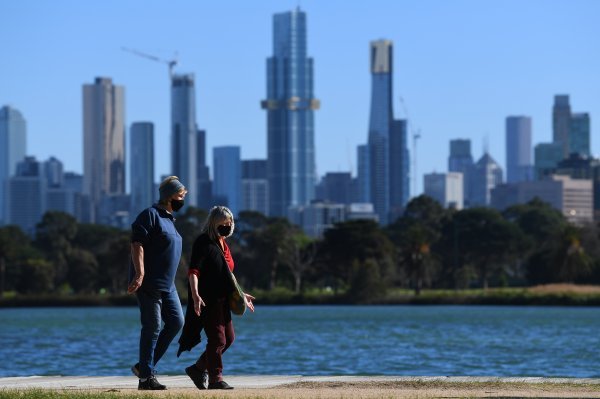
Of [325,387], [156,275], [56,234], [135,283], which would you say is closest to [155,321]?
[156,275]

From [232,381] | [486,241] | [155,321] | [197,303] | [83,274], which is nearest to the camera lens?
[197,303]

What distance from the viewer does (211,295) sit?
17.8 metres

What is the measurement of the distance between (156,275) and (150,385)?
1.20 metres

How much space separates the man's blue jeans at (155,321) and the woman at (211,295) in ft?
0.64

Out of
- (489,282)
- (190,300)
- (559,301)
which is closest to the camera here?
(190,300)

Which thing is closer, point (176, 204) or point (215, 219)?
point (215, 219)

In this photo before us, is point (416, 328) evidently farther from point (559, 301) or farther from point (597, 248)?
point (597, 248)

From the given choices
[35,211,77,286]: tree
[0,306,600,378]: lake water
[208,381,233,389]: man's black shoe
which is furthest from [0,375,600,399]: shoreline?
[35,211,77,286]: tree

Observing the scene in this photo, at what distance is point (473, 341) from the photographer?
5103cm

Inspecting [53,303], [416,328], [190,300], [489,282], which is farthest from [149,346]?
[489,282]

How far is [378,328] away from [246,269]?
72.4m

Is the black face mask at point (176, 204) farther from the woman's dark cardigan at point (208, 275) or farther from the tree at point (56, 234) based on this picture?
the tree at point (56, 234)

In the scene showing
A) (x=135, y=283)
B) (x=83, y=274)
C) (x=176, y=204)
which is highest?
(x=176, y=204)

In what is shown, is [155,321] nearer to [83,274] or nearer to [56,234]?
[83,274]
